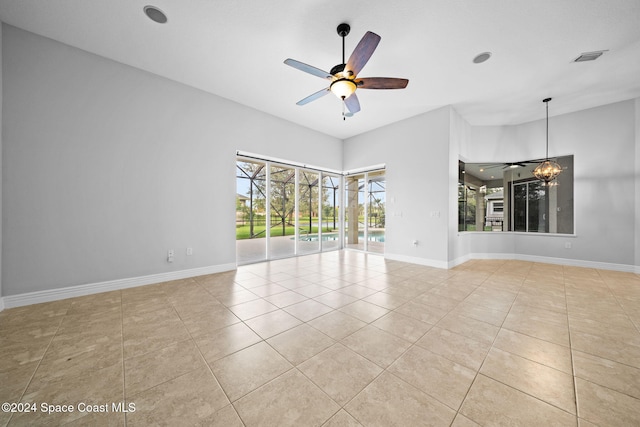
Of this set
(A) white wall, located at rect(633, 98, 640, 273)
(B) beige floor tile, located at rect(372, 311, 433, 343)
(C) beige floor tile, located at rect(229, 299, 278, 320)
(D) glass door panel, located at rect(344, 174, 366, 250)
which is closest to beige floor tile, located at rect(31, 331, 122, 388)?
(C) beige floor tile, located at rect(229, 299, 278, 320)

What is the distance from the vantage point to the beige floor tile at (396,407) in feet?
3.87

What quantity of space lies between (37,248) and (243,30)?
143 inches

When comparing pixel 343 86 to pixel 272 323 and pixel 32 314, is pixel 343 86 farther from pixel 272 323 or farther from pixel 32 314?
pixel 32 314

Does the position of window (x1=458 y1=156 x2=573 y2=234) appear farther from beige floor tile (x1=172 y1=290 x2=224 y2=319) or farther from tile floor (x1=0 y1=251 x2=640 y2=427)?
beige floor tile (x1=172 y1=290 x2=224 y2=319)

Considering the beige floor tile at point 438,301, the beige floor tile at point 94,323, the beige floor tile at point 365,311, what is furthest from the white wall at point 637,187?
the beige floor tile at point 94,323

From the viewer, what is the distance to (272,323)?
224cm

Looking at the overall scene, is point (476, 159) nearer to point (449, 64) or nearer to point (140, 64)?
point (449, 64)

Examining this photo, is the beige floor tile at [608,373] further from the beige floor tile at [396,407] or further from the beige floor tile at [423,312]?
the beige floor tile at [396,407]

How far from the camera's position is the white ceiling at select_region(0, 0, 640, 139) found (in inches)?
91.4

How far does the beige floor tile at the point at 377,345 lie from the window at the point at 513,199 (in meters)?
4.22

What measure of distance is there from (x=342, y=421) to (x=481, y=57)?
4.31 meters

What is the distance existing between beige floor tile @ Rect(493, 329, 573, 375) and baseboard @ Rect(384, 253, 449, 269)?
7.95ft

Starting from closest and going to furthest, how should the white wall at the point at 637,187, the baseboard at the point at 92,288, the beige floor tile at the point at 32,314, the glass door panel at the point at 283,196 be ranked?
the beige floor tile at the point at 32,314 → the baseboard at the point at 92,288 → the white wall at the point at 637,187 → the glass door panel at the point at 283,196

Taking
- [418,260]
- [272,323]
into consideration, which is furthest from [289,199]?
[272,323]
